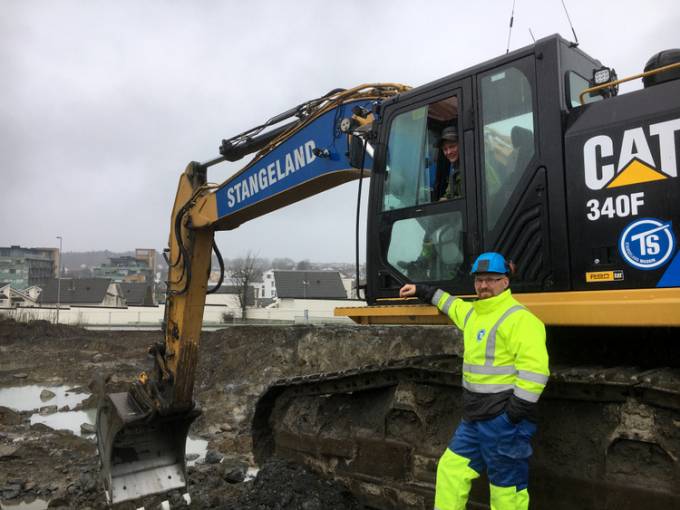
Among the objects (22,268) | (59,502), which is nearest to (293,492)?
(59,502)

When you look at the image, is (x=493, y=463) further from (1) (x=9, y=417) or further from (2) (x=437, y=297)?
(1) (x=9, y=417)

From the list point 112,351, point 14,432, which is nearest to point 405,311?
point 14,432

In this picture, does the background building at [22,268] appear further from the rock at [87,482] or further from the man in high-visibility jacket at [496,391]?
the man in high-visibility jacket at [496,391]

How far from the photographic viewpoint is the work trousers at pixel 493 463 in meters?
2.90

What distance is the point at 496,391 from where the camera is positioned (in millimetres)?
2982

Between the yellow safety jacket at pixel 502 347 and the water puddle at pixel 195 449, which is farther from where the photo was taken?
the water puddle at pixel 195 449

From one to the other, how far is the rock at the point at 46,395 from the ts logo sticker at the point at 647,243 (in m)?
13.9

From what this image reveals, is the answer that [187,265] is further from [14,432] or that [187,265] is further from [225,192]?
[14,432]

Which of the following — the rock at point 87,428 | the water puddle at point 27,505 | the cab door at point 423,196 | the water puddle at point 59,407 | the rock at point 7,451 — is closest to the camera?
the cab door at point 423,196

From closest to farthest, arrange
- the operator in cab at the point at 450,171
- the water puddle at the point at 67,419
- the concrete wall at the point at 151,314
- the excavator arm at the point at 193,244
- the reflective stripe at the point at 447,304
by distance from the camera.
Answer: the reflective stripe at the point at 447,304
the operator in cab at the point at 450,171
the excavator arm at the point at 193,244
the water puddle at the point at 67,419
the concrete wall at the point at 151,314

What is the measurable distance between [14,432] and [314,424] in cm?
757

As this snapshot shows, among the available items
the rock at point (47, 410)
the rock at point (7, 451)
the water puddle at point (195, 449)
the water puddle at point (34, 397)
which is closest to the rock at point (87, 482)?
the water puddle at point (195, 449)

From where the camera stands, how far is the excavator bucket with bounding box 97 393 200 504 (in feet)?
16.6

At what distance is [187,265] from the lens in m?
5.29
